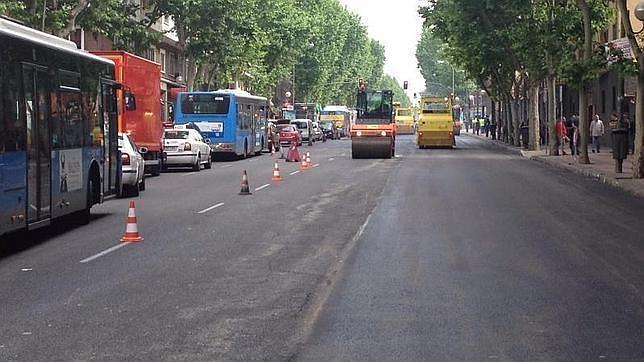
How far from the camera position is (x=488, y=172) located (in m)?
32.8

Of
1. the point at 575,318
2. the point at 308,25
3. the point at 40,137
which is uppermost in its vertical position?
the point at 308,25

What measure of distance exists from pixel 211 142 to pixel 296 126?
2672 cm

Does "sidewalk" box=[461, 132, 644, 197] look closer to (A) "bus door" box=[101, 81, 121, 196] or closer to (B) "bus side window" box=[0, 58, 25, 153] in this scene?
(A) "bus door" box=[101, 81, 121, 196]

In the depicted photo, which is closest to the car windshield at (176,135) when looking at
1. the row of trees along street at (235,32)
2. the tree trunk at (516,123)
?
the row of trees along street at (235,32)

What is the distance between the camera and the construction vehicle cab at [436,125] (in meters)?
58.2

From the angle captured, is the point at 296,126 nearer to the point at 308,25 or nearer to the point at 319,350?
the point at 308,25

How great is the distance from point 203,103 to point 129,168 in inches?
758

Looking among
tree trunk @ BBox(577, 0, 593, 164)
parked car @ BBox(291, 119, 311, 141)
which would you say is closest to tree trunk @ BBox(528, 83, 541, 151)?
tree trunk @ BBox(577, 0, 593, 164)

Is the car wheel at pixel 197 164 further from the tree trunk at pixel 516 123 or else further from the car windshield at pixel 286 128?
the car windshield at pixel 286 128

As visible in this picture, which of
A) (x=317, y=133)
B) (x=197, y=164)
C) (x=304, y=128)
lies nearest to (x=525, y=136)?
(x=304, y=128)

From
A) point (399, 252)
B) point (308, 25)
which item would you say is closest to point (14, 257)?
point (399, 252)

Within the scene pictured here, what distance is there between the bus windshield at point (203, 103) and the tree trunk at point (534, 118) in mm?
16541

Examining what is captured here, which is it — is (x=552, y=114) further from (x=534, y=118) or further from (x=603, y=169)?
(x=603, y=169)

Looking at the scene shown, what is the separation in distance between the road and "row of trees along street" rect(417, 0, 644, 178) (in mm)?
11790
